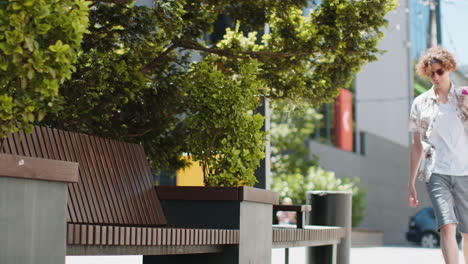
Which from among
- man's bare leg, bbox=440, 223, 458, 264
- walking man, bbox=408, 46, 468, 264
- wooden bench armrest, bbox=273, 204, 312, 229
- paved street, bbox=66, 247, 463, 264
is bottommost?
paved street, bbox=66, 247, 463, 264

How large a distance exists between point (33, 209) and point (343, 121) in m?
27.2

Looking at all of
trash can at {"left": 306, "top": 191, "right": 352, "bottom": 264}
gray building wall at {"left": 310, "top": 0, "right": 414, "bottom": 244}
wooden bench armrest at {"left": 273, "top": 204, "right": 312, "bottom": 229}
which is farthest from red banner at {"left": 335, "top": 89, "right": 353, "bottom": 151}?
wooden bench armrest at {"left": 273, "top": 204, "right": 312, "bottom": 229}

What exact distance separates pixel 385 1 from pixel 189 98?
238cm

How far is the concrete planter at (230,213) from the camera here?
490 cm

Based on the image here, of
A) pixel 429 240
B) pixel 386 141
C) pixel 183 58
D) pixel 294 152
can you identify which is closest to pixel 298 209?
pixel 183 58

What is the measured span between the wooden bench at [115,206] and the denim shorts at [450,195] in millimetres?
1129

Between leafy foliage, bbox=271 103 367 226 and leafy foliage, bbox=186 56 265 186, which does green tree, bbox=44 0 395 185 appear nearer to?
leafy foliage, bbox=186 56 265 186

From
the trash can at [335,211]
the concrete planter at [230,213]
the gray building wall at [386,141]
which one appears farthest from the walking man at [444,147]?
the gray building wall at [386,141]

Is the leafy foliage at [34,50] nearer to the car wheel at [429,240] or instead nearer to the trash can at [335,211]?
the trash can at [335,211]

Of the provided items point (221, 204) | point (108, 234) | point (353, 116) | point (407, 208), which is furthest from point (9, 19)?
point (407, 208)

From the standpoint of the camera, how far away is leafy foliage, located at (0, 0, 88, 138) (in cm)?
304

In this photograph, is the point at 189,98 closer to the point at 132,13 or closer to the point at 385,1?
the point at 132,13

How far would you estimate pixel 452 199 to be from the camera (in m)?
5.23

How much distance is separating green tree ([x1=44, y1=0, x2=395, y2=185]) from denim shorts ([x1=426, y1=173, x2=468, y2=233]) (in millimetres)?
1749
